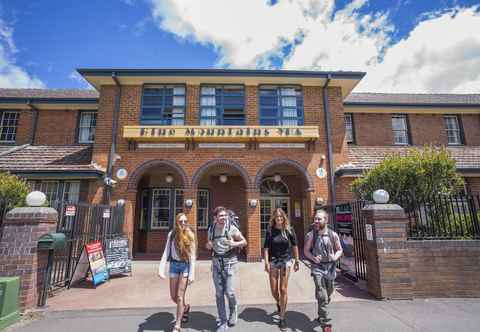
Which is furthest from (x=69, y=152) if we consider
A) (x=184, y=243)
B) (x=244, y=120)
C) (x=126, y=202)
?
(x=184, y=243)

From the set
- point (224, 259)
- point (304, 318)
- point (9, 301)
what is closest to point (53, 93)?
point (9, 301)

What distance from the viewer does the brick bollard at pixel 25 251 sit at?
14.6 ft

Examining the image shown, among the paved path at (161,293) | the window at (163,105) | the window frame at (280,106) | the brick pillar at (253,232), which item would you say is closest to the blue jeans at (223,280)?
the paved path at (161,293)

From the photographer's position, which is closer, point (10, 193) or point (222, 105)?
point (10, 193)

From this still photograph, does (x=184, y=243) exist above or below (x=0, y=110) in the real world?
below

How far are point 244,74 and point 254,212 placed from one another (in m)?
5.40

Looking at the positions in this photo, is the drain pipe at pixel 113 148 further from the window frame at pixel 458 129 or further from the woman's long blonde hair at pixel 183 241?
the window frame at pixel 458 129

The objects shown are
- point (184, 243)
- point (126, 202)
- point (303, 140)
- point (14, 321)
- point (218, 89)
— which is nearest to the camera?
point (184, 243)

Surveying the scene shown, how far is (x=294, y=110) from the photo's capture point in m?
9.78

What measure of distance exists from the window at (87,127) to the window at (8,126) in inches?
122

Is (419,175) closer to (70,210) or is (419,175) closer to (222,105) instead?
(222,105)

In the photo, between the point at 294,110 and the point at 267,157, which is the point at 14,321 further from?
the point at 294,110

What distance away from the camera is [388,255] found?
4.83 metres

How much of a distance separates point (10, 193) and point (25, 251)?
3031 millimetres
